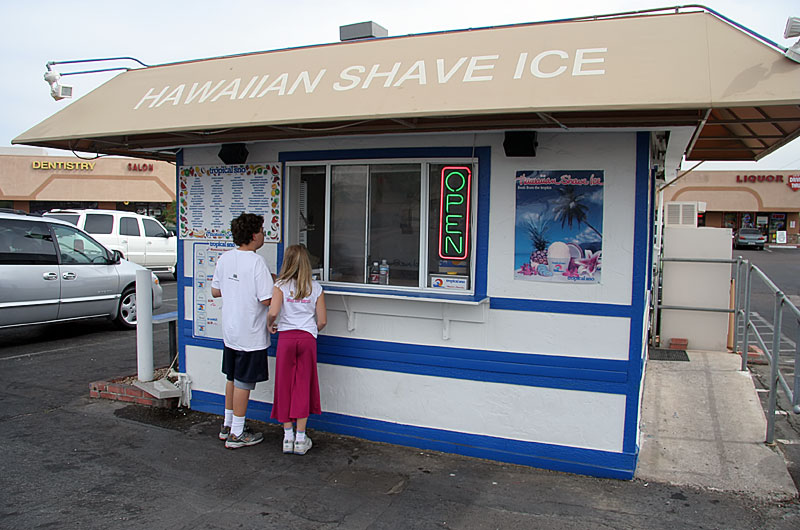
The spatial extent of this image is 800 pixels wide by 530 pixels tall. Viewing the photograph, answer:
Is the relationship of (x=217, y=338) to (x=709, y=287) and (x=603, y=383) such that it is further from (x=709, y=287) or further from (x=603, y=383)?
(x=709, y=287)

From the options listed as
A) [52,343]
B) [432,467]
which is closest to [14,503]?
[432,467]

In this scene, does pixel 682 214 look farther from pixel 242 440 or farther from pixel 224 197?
pixel 242 440

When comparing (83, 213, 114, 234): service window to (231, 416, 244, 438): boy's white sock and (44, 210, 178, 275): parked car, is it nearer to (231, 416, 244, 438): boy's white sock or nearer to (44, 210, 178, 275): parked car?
(44, 210, 178, 275): parked car

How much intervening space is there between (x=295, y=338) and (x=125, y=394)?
2.50m

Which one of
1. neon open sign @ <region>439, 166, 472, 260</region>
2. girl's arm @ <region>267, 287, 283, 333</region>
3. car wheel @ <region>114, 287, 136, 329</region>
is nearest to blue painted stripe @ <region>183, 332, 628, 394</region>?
girl's arm @ <region>267, 287, 283, 333</region>

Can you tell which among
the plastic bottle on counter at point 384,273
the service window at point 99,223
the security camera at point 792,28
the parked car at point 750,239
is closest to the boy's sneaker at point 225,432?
the plastic bottle on counter at point 384,273

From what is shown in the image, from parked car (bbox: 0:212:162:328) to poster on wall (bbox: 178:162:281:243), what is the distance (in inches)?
158

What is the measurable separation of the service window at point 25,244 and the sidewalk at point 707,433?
8.31m

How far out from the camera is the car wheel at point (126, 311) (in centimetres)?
1005

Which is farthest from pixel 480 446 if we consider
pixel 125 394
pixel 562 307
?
pixel 125 394

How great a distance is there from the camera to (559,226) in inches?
181

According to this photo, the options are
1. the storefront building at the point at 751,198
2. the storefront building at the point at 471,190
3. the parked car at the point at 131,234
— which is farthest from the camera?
the storefront building at the point at 751,198

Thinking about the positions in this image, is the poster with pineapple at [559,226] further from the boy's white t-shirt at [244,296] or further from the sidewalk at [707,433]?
the boy's white t-shirt at [244,296]

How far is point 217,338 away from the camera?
585cm
